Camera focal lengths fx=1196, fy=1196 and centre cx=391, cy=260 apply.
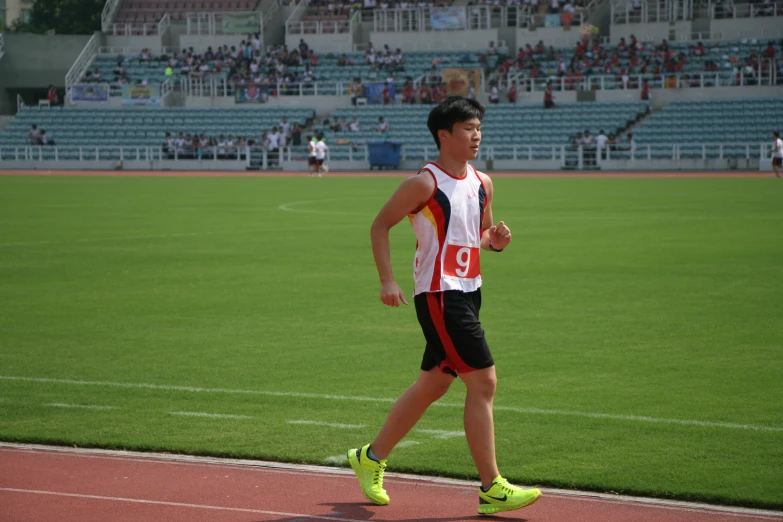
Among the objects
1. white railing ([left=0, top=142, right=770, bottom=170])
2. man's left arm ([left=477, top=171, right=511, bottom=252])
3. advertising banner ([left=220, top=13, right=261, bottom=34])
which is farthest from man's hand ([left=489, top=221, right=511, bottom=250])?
advertising banner ([left=220, top=13, right=261, bottom=34])

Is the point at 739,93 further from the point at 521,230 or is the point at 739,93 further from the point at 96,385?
the point at 96,385

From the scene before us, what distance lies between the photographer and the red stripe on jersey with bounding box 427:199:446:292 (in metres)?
6.04

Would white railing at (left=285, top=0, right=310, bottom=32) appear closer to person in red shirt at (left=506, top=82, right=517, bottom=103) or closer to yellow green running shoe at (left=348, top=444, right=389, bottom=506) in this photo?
person in red shirt at (left=506, top=82, right=517, bottom=103)

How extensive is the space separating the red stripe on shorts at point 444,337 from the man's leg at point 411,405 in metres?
0.15

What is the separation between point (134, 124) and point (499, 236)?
61075mm

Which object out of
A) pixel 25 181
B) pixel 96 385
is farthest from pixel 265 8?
pixel 96 385

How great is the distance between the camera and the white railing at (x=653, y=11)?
200 ft

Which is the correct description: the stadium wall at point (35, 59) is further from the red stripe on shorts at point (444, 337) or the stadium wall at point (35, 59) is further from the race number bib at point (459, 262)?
the red stripe on shorts at point (444, 337)

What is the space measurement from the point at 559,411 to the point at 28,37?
245 ft

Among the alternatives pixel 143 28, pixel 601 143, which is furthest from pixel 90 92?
pixel 601 143

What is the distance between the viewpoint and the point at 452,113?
6.10 meters

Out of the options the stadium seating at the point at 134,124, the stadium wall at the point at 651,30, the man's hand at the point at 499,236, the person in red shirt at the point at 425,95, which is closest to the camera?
the man's hand at the point at 499,236

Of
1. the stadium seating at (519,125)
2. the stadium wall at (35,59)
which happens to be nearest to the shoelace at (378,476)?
the stadium seating at (519,125)

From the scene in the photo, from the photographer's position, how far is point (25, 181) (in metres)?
47.2
